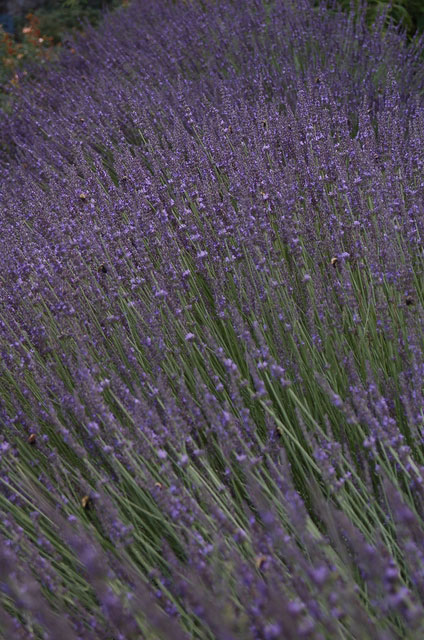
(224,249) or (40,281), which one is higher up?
(40,281)

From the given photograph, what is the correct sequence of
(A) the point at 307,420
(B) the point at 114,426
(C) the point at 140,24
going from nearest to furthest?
(B) the point at 114,426 → (A) the point at 307,420 → (C) the point at 140,24

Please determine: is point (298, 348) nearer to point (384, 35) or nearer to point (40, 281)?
point (40, 281)

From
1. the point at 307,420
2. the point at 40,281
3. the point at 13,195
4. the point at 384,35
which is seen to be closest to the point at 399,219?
the point at 307,420

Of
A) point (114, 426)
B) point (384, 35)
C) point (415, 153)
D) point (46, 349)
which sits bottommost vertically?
point (384, 35)

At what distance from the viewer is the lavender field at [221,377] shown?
4.45ft

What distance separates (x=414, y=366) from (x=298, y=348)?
1.71ft

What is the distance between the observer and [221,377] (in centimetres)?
236

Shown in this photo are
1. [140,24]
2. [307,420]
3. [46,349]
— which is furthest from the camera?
[140,24]

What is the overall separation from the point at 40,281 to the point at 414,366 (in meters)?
1.42

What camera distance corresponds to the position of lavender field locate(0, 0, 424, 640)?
136cm

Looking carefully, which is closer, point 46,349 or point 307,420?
point 307,420

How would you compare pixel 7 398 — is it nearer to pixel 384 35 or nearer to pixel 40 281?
pixel 40 281

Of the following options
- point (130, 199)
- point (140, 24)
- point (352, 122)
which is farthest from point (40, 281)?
point (140, 24)

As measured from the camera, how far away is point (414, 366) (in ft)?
5.84
